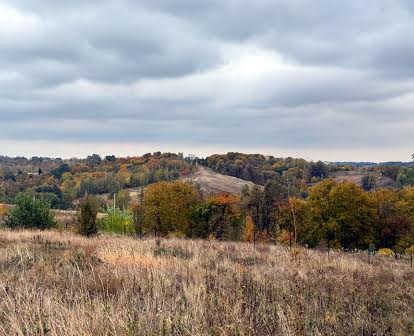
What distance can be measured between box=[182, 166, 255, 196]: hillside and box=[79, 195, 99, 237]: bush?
88.7 m

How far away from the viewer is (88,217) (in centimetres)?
2575

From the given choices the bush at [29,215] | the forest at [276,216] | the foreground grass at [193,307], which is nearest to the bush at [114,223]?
the forest at [276,216]

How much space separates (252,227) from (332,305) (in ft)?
160

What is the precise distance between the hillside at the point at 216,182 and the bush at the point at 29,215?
279 feet

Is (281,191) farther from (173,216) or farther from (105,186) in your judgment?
(105,186)

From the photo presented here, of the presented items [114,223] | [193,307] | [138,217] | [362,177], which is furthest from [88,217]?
[362,177]

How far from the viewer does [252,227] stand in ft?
177

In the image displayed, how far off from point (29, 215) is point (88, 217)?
6709mm

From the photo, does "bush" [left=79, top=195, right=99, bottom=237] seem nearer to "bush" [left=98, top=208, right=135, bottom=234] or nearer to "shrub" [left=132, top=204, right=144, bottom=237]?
"bush" [left=98, top=208, right=135, bottom=234]

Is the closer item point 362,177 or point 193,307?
point 193,307

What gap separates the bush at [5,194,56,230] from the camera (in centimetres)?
2944

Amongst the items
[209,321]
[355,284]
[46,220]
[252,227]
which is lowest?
[252,227]

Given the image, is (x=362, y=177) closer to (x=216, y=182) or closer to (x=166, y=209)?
(x=216, y=182)

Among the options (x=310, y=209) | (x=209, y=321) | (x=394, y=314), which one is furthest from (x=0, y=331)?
(x=310, y=209)
